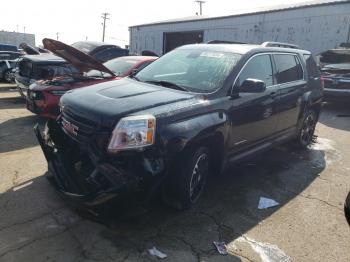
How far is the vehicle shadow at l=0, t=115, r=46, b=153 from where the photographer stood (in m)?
5.93

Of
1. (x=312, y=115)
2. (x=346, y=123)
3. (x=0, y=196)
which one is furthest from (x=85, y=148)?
(x=346, y=123)

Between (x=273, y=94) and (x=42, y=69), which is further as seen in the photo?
(x=42, y=69)

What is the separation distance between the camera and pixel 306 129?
634cm

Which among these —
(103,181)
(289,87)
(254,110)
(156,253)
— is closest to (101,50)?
(289,87)

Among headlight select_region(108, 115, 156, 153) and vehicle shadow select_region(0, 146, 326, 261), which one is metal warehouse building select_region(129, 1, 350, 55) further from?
headlight select_region(108, 115, 156, 153)

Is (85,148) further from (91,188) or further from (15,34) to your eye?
(15,34)

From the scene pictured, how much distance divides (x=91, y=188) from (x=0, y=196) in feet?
4.96

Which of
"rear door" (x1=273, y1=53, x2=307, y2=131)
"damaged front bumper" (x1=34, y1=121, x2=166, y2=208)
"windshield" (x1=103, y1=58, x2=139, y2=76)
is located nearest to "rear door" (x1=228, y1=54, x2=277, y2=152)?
"rear door" (x1=273, y1=53, x2=307, y2=131)

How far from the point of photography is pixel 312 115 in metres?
6.43

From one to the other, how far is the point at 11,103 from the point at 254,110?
322 inches

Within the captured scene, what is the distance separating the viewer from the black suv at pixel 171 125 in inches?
122

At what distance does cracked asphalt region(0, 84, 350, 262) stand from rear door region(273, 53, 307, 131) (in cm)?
81

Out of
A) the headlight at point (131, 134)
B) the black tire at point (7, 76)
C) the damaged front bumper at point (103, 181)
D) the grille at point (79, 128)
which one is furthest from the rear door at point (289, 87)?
the black tire at point (7, 76)

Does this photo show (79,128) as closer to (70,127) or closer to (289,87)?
(70,127)
